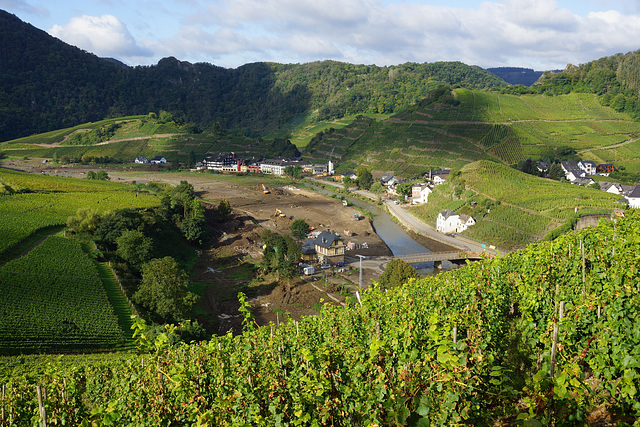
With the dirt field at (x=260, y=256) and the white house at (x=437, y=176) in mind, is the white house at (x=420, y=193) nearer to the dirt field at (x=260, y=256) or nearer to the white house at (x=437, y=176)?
the white house at (x=437, y=176)

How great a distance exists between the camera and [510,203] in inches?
2392

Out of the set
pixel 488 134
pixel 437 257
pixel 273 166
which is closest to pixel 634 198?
pixel 437 257

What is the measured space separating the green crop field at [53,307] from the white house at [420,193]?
57.6m

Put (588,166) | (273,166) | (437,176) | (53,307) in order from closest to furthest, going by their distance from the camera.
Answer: (53,307)
(588,166)
(437,176)
(273,166)

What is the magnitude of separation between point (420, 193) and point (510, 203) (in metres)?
21.6

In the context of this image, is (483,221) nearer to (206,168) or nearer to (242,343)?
(242,343)

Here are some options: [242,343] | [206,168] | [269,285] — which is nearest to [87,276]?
[269,285]

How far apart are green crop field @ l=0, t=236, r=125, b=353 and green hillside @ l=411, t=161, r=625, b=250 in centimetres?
4403

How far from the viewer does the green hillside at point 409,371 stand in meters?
7.29

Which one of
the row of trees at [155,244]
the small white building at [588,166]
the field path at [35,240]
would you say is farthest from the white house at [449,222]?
the field path at [35,240]

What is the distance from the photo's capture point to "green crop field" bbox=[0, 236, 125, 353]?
24.2 meters

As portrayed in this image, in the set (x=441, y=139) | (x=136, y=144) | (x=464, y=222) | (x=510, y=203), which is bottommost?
(x=464, y=222)

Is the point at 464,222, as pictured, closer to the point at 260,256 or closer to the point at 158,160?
the point at 260,256

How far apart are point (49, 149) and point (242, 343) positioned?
546ft
